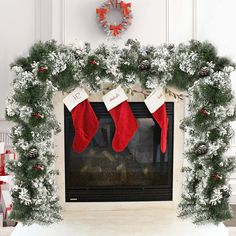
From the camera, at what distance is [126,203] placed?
3.33 meters

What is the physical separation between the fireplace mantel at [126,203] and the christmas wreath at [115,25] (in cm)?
162

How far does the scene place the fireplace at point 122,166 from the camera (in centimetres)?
327

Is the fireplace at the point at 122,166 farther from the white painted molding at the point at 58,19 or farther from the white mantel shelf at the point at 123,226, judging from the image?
the white painted molding at the point at 58,19

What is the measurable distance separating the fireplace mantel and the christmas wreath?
1.62 meters

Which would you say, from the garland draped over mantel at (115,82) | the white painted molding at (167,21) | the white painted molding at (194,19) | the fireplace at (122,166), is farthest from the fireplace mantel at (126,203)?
the white painted molding at (194,19)

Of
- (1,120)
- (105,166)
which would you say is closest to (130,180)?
(105,166)

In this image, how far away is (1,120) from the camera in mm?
4914

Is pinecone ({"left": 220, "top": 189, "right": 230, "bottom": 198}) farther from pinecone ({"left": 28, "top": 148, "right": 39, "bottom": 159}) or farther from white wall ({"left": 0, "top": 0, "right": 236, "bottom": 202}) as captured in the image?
white wall ({"left": 0, "top": 0, "right": 236, "bottom": 202})

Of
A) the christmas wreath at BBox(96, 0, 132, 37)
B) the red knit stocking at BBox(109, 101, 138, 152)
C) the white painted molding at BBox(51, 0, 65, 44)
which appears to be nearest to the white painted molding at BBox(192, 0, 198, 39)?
the christmas wreath at BBox(96, 0, 132, 37)

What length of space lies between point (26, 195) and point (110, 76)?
880mm

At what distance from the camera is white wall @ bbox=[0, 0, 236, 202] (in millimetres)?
4734

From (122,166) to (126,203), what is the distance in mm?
266

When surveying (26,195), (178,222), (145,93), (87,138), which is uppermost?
(145,93)

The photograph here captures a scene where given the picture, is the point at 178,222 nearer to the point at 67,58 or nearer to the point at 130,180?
the point at 130,180
